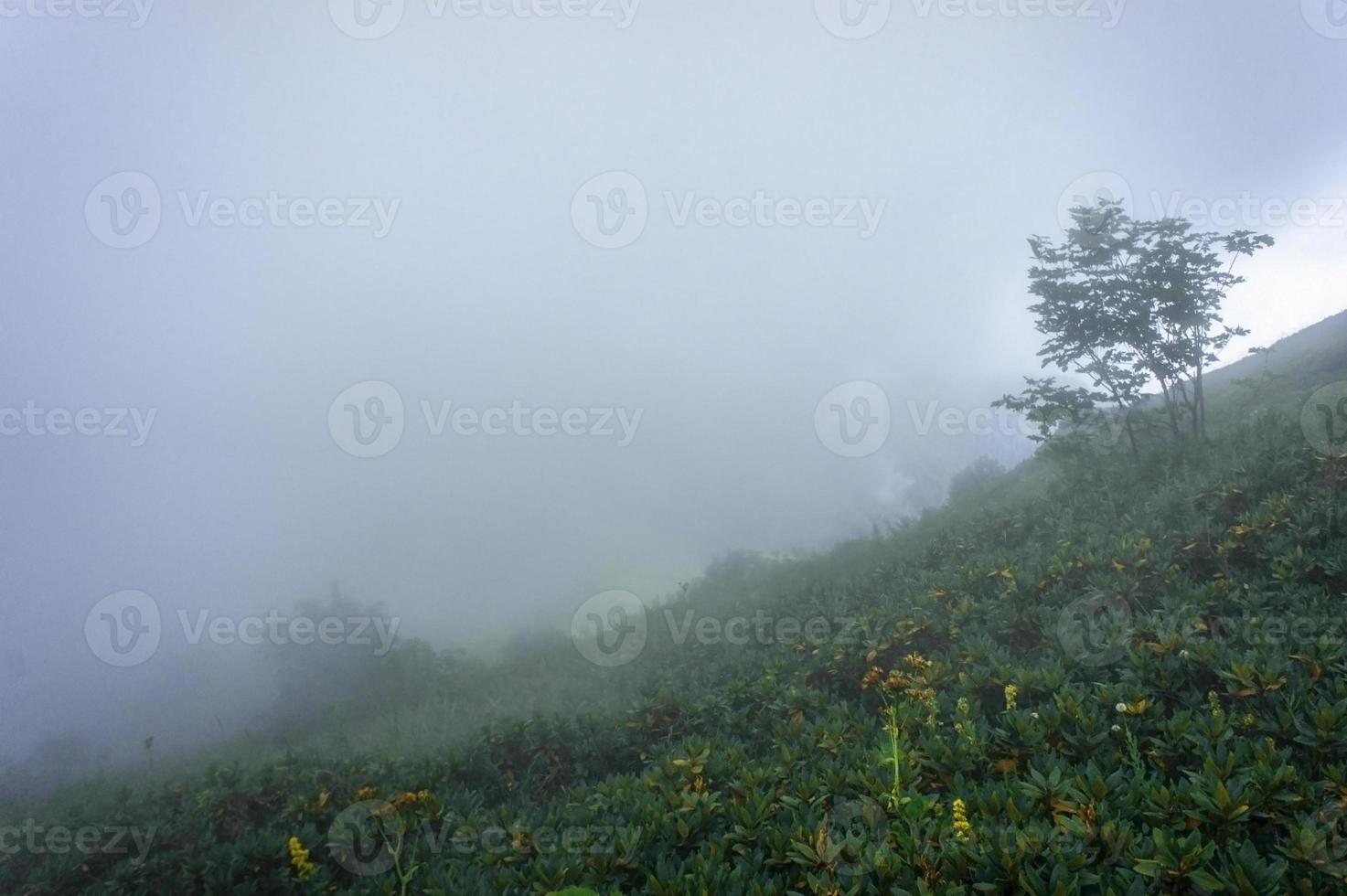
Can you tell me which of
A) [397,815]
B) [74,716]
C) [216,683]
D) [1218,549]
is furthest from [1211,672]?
[74,716]

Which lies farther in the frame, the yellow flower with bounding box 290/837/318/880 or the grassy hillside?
the yellow flower with bounding box 290/837/318/880

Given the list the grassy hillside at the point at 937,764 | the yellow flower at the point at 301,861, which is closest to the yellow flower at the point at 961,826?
the grassy hillside at the point at 937,764

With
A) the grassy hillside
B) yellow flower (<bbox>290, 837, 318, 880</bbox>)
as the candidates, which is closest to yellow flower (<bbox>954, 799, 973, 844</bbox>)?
the grassy hillside

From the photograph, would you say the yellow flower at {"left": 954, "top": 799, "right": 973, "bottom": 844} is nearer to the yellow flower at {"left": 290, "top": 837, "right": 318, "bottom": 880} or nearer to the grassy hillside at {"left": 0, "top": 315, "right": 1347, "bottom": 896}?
the grassy hillside at {"left": 0, "top": 315, "right": 1347, "bottom": 896}

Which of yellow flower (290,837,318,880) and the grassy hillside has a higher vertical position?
yellow flower (290,837,318,880)

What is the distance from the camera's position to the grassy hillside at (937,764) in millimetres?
3064

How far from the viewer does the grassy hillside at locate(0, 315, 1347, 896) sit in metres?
3.06

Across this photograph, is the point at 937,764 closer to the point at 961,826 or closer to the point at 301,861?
the point at 961,826

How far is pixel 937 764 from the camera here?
4180 mm

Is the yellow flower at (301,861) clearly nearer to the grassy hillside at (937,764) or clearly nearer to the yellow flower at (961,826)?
the grassy hillside at (937,764)

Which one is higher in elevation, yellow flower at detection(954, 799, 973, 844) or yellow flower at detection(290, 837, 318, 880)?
yellow flower at detection(290, 837, 318, 880)

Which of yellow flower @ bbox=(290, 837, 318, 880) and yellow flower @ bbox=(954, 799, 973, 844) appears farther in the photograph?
yellow flower @ bbox=(290, 837, 318, 880)

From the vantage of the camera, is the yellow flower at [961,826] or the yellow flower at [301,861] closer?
the yellow flower at [961,826]

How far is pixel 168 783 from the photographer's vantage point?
695 cm
